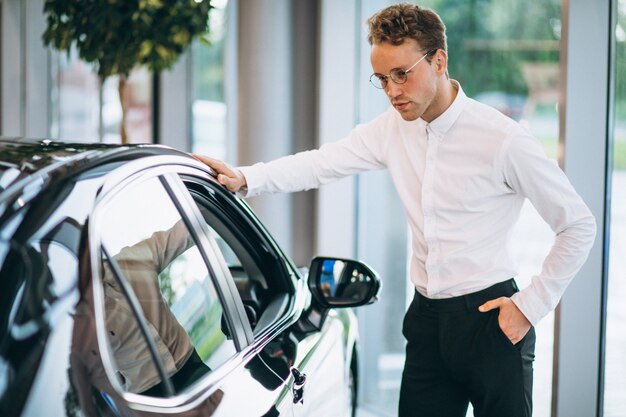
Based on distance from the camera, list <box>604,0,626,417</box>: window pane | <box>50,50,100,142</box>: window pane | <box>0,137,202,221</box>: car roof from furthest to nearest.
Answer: <box>50,50,100,142</box>: window pane → <box>604,0,626,417</box>: window pane → <box>0,137,202,221</box>: car roof

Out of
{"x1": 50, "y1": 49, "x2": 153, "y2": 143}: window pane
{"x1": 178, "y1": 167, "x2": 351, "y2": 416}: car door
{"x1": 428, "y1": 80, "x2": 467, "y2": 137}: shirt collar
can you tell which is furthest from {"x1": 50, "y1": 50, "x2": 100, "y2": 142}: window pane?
{"x1": 428, "y1": 80, "x2": 467, "y2": 137}: shirt collar

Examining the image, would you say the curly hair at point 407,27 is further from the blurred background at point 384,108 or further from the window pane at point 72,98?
the window pane at point 72,98

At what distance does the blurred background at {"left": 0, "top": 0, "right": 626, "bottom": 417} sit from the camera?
325 centimetres

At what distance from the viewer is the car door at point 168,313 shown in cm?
138

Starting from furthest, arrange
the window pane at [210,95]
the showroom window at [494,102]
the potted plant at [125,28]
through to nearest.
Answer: the window pane at [210,95], the potted plant at [125,28], the showroom window at [494,102]

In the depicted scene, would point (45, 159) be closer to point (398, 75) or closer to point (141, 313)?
point (141, 313)

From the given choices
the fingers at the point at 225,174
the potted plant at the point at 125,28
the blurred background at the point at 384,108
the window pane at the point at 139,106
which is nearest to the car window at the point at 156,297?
the fingers at the point at 225,174

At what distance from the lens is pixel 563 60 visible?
10.6ft

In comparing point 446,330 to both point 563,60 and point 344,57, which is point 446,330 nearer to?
point 563,60

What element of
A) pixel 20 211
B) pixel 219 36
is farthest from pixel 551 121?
pixel 219 36

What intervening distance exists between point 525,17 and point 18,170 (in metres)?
2.72

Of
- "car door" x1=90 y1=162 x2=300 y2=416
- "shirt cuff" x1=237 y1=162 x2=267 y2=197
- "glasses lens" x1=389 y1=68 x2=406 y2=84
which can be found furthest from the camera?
"shirt cuff" x1=237 y1=162 x2=267 y2=197

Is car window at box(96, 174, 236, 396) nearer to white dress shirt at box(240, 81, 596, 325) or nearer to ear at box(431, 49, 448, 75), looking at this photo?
white dress shirt at box(240, 81, 596, 325)

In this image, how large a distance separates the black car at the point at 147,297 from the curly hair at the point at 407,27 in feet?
1.87
